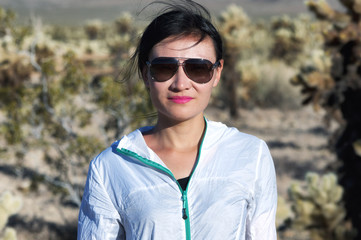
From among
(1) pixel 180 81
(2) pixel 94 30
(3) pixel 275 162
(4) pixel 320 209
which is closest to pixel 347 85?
(4) pixel 320 209

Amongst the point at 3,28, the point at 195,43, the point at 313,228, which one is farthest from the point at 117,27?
the point at 195,43

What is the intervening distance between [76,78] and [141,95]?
3.37ft

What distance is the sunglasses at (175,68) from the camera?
4.44 ft

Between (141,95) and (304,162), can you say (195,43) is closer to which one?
(141,95)

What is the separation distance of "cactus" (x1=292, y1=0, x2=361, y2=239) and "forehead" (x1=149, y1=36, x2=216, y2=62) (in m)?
4.34

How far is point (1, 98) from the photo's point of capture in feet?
20.4

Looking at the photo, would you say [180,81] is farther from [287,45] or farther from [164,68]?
[287,45]

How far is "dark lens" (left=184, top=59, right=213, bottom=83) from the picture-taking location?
136 cm

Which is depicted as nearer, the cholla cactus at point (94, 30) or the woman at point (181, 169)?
the woman at point (181, 169)

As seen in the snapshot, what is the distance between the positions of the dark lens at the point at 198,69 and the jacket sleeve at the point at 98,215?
44 cm

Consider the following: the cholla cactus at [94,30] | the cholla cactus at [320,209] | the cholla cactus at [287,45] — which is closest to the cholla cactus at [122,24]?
the cholla cactus at [94,30]

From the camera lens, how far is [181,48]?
53.8 inches

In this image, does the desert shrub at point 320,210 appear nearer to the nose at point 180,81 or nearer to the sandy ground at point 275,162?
the sandy ground at point 275,162

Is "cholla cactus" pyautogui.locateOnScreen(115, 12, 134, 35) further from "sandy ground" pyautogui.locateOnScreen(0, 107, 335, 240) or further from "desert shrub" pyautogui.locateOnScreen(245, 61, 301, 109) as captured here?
"sandy ground" pyautogui.locateOnScreen(0, 107, 335, 240)
